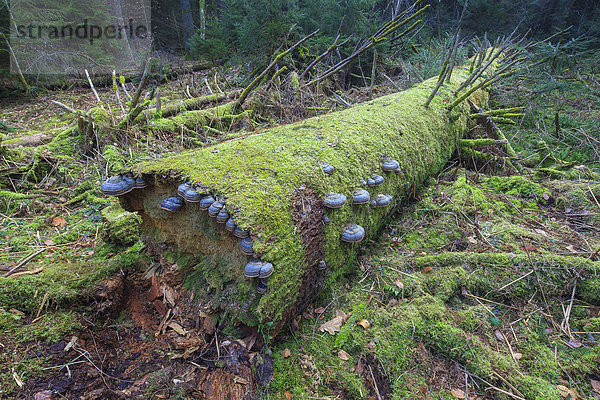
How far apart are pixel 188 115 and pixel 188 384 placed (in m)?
6.06

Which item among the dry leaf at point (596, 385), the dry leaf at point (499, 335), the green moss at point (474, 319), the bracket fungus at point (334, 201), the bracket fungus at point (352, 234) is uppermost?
the bracket fungus at point (334, 201)

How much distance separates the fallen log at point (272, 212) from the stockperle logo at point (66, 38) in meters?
9.43

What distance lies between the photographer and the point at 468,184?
4812 millimetres

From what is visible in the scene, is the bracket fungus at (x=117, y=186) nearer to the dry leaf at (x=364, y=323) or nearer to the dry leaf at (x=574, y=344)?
the dry leaf at (x=364, y=323)

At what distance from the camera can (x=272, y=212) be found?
235cm

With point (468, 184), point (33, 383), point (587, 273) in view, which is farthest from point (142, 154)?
point (587, 273)

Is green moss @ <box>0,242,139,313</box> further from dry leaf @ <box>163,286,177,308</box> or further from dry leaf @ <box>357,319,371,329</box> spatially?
dry leaf @ <box>357,319,371,329</box>

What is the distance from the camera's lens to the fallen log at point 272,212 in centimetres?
233

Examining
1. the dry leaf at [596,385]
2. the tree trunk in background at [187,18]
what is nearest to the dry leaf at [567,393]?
the dry leaf at [596,385]

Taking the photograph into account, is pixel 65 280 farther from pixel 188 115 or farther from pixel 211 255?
pixel 188 115

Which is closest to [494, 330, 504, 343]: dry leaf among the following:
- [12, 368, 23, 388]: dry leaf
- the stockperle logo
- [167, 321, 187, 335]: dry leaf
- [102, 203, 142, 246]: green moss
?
[167, 321, 187, 335]: dry leaf

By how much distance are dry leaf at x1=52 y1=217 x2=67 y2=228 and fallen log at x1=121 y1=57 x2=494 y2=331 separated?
1.92m

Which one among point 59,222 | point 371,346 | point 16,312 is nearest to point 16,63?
point 59,222

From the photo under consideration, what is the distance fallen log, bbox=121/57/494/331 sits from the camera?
2.33 m
